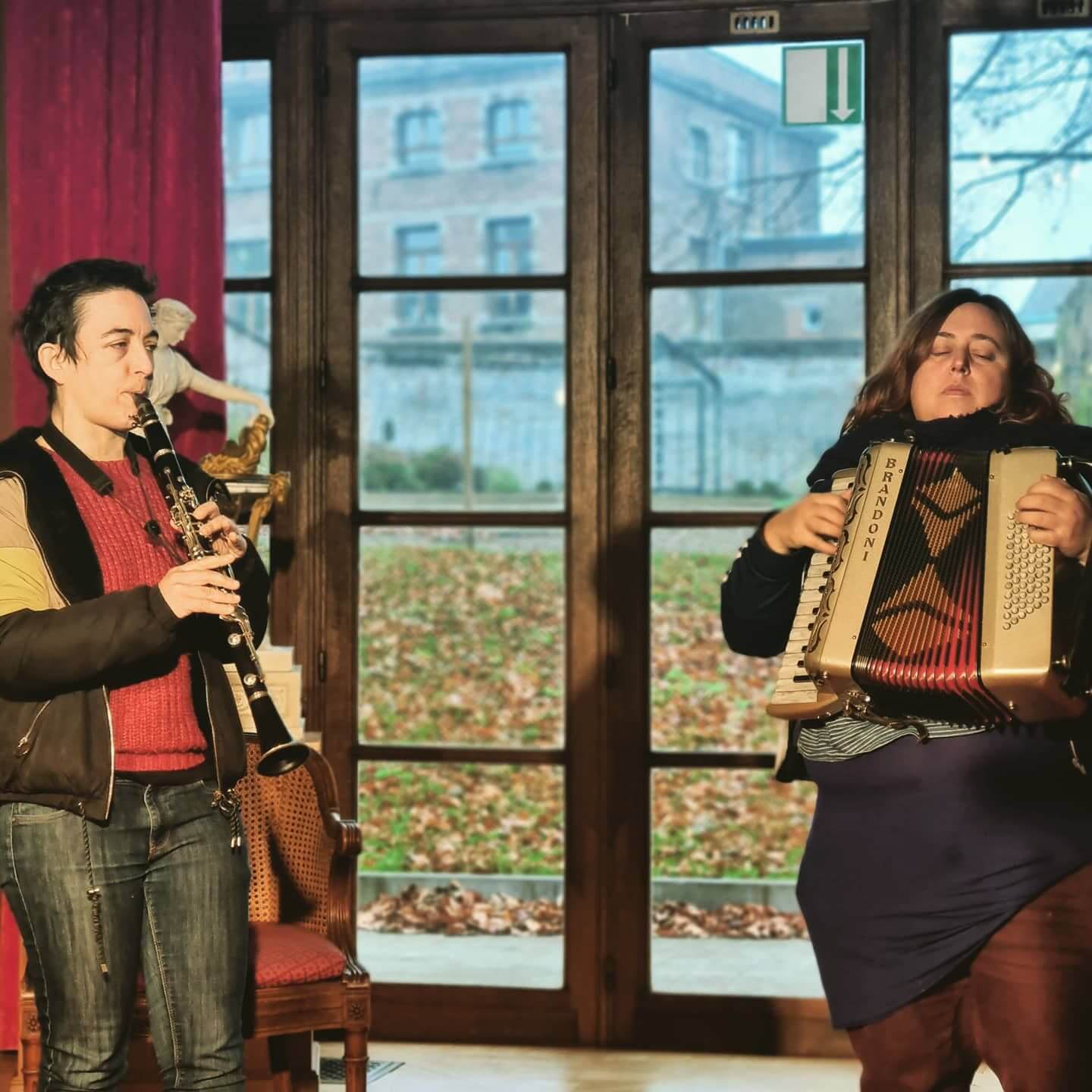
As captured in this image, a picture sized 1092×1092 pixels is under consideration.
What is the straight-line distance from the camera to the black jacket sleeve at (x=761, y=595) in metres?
2.07

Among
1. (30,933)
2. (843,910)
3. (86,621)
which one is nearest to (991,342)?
(843,910)

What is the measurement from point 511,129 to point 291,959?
2086mm

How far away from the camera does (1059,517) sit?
5.96ft

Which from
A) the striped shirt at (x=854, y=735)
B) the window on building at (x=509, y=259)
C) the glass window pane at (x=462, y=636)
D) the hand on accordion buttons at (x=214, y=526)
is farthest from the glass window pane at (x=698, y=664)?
the hand on accordion buttons at (x=214, y=526)

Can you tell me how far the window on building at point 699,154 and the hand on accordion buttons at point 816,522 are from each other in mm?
1949

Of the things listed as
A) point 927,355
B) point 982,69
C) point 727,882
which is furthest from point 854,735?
point 982,69

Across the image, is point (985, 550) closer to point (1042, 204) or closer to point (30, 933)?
point (30, 933)

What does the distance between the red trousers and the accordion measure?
25cm

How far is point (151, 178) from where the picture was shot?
141 inches

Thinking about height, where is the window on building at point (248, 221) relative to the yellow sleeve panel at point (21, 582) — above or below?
above

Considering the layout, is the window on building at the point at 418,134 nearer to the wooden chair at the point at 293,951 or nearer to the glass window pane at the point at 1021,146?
the glass window pane at the point at 1021,146

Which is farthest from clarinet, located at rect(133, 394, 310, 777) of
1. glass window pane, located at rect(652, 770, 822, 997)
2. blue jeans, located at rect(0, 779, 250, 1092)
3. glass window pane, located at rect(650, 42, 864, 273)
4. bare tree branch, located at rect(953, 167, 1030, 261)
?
bare tree branch, located at rect(953, 167, 1030, 261)

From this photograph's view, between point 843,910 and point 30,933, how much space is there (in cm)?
106

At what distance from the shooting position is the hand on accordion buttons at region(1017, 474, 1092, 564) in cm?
182
